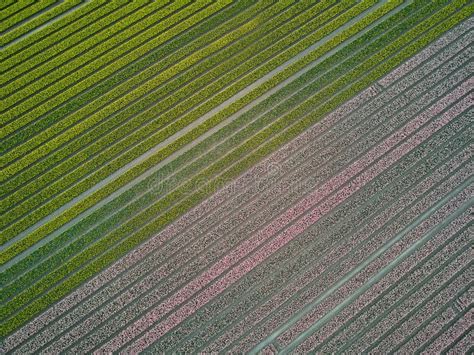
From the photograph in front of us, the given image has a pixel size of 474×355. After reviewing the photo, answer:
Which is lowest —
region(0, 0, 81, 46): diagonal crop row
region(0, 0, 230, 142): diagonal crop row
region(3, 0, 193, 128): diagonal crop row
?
region(0, 0, 230, 142): diagonal crop row

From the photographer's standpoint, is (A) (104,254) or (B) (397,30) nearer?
(A) (104,254)

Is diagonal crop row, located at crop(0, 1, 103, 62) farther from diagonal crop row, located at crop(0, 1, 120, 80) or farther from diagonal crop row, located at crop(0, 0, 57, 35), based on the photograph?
diagonal crop row, located at crop(0, 0, 57, 35)

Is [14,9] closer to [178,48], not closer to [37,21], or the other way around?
[37,21]

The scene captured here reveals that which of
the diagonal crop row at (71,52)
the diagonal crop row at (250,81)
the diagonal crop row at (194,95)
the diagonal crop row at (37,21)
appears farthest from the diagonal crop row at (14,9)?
the diagonal crop row at (250,81)

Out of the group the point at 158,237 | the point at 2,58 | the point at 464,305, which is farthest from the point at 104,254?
the point at 464,305

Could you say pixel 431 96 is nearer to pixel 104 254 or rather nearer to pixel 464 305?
pixel 464 305

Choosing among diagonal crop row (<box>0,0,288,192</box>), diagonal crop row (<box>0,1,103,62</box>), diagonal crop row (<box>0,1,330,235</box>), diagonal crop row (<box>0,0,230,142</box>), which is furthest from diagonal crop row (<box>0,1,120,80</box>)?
diagonal crop row (<box>0,1,330,235</box>)

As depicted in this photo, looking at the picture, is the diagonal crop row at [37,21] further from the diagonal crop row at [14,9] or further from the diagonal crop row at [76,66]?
the diagonal crop row at [76,66]
